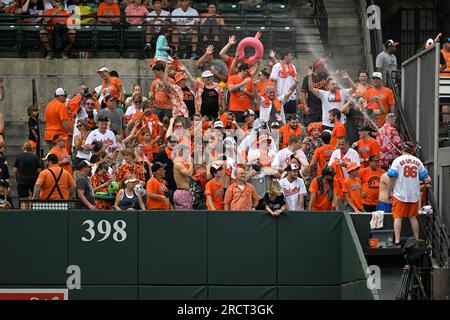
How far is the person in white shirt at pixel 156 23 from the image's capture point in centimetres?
3192

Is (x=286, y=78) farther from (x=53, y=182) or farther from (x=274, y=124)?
(x=53, y=182)

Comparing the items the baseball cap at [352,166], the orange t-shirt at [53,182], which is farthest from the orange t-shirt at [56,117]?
the baseball cap at [352,166]

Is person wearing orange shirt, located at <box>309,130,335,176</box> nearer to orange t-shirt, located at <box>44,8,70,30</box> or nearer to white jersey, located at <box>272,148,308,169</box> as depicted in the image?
white jersey, located at <box>272,148,308,169</box>

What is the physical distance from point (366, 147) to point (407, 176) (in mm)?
1564

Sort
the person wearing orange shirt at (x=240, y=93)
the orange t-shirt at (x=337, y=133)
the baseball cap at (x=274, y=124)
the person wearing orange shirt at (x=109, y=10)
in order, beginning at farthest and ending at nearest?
the person wearing orange shirt at (x=109, y=10)
the person wearing orange shirt at (x=240, y=93)
the baseball cap at (x=274, y=124)
the orange t-shirt at (x=337, y=133)

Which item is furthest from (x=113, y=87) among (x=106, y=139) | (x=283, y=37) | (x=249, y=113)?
(x=283, y=37)

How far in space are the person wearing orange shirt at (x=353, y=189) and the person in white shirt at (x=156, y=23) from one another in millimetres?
8612

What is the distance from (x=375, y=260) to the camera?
2405 cm

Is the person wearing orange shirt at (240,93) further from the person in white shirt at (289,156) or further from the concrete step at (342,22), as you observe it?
the concrete step at (342,22)

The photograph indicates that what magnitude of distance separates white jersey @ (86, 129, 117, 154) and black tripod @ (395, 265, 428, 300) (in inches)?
265

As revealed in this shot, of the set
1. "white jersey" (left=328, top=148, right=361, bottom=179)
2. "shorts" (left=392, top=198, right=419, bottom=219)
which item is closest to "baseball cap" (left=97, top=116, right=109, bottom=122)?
"white jersey" (left=328, top=148, right=361, bottom=179)

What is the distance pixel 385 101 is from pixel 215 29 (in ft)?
18.6

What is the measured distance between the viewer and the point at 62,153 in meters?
25.3
